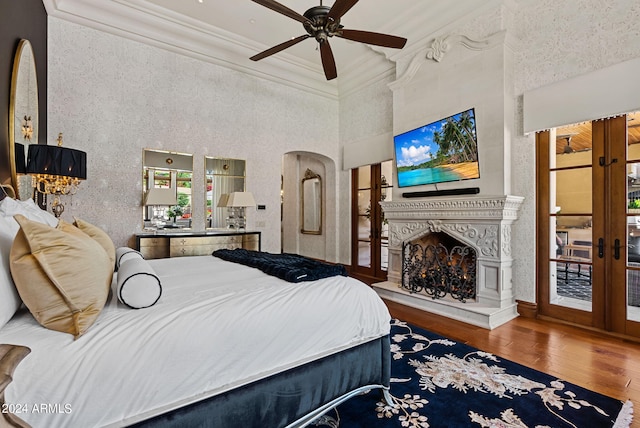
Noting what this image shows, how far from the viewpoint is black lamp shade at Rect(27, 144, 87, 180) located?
7.52ft

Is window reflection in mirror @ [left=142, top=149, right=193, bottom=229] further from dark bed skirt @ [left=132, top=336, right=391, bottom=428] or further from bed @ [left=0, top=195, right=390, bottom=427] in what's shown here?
dark bed skirt @ [left=132, top=336, right=391, bottom=428]

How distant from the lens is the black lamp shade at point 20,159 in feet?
7.55

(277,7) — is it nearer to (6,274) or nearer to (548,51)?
(6,274)

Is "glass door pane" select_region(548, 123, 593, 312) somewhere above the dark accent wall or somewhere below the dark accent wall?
below

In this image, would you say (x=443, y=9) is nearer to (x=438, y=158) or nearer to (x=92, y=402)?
(x=438, y=158)

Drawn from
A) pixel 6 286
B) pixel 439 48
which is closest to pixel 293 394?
pixel 6 286

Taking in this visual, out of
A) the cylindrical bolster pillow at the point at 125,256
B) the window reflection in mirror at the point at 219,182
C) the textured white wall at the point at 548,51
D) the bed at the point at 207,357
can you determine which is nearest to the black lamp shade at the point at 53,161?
the cylindrical bolster pillow at the point at 125,256

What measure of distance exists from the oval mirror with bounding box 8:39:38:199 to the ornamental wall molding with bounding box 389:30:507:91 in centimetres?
429

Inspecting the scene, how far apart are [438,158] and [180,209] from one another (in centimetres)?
381

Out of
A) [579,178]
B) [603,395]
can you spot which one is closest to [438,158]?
[579,178]

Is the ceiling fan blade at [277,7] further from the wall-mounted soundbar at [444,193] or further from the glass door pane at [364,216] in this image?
the glass door pane at [364,216]

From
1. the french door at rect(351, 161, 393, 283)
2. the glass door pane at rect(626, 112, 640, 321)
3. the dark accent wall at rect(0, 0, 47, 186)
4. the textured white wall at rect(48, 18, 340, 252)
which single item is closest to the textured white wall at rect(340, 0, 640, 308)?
the glass door pane at rect(626, 112, 640, 321)

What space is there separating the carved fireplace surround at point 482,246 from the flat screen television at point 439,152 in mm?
366

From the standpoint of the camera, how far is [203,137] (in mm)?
4652
